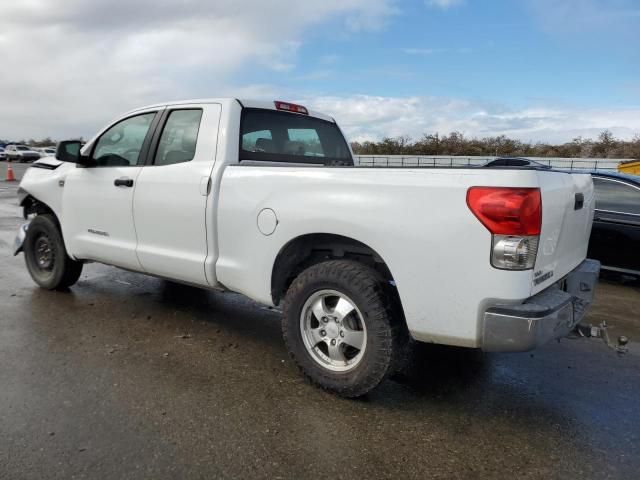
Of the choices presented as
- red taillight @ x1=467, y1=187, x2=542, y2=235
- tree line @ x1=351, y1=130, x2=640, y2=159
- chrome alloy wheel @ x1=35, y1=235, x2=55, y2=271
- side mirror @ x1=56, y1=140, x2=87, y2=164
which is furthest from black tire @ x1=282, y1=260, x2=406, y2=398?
tree line @ x1=351, y1=130, x2=640, y2=159

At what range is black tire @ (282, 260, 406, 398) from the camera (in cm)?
300

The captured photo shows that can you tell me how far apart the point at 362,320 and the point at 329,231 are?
1.88ft

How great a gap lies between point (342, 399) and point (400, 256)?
1041mm

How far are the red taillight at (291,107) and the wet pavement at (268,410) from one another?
1.96 metres

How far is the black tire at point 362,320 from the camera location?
9.84 feet

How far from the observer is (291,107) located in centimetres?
461

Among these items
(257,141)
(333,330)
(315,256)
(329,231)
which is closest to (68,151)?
(257,141)

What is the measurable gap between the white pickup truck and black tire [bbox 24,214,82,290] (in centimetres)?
36

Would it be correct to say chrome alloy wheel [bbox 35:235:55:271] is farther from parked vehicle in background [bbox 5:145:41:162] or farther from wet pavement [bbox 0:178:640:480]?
parked vehicle in background [bbox 5:145:41:162]

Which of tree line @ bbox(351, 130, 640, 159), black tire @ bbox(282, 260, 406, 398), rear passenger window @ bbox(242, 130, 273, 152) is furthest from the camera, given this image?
tree line @ bbox(351, 130, 640, 159)

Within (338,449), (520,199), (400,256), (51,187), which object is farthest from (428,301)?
(51,187)

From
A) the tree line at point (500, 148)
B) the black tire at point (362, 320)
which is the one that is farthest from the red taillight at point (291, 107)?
the tree line at point (500, 148)

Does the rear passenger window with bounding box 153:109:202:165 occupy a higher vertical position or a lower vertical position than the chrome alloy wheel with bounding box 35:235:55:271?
higher

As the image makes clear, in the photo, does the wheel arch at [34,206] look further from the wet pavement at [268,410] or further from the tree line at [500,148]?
the tree line at [500,148]
